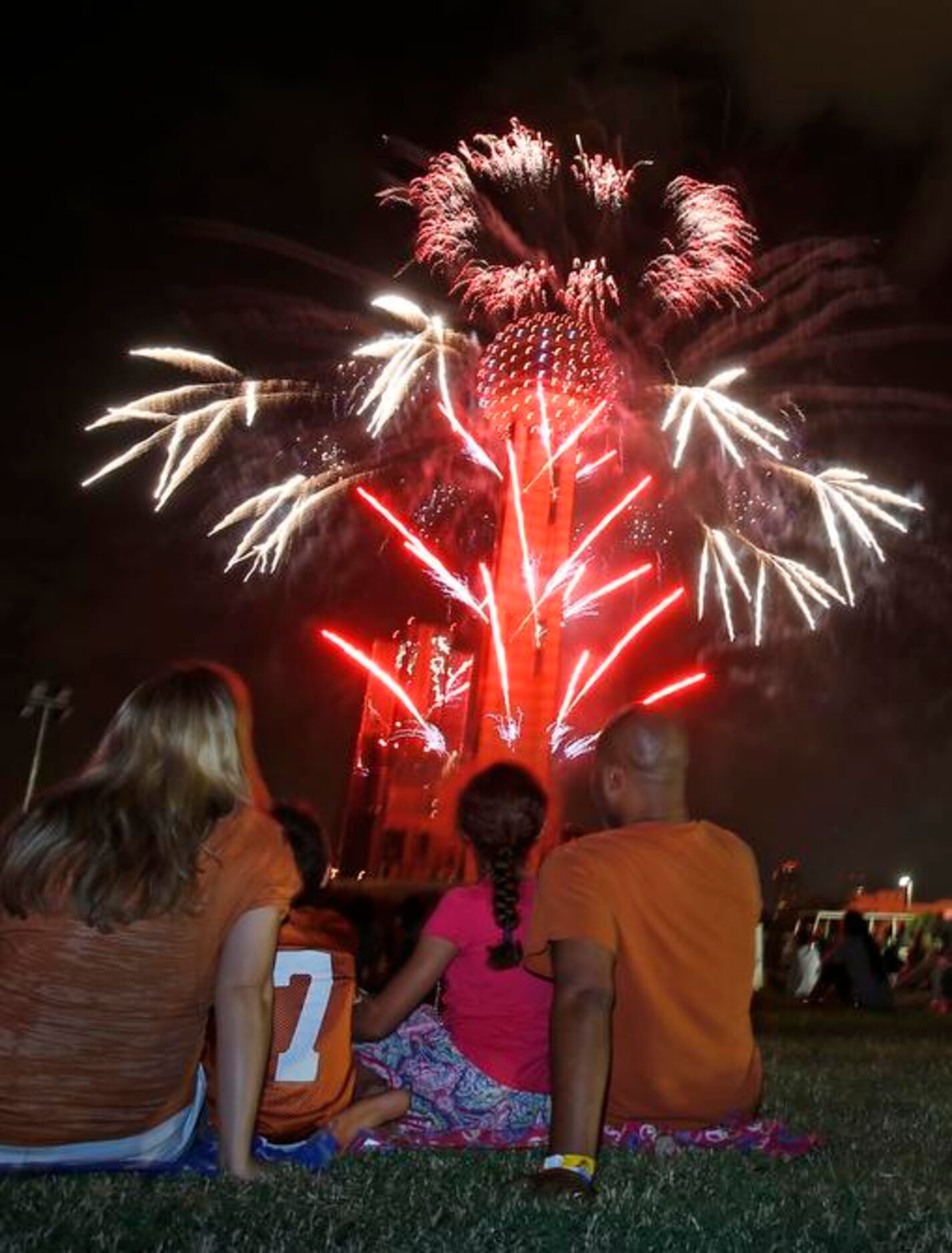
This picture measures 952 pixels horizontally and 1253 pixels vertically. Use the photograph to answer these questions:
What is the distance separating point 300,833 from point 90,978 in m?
1.41

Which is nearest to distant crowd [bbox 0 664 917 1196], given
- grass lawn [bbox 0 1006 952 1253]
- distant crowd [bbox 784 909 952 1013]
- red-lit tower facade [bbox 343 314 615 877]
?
grass lawn [bbox 0 1006 952 1253]

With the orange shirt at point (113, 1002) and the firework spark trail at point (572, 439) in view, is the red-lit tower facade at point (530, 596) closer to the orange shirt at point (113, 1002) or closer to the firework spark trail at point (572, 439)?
the firework spark trail at point (572, 439)

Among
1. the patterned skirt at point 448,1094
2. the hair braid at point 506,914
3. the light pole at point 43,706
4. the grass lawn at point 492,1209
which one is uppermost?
the light pole at point 43,706

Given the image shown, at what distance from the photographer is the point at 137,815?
3496mm

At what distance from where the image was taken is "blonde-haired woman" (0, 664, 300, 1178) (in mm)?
3434

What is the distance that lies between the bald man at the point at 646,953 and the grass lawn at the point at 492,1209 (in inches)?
8.8

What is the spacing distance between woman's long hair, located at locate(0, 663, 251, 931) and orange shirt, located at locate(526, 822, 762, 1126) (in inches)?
41.6

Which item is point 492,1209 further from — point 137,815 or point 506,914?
point 137,815

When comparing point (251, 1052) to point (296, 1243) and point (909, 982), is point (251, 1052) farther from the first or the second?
point (909, 982)

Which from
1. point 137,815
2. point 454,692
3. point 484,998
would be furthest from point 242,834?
point 454,692

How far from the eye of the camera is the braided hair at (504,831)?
4.65 meters

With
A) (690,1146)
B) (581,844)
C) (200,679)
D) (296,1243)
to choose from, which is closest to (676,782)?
(581,844)

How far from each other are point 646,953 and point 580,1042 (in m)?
0.45

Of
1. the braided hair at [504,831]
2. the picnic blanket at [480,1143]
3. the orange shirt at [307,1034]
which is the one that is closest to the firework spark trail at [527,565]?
the braided hair at [504,831]
